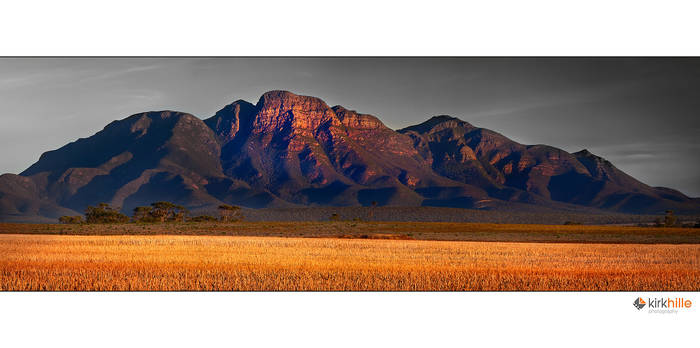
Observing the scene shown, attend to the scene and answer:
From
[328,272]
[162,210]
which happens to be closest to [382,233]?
[328,272]

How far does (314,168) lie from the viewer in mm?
147750

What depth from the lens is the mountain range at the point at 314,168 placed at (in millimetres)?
123125

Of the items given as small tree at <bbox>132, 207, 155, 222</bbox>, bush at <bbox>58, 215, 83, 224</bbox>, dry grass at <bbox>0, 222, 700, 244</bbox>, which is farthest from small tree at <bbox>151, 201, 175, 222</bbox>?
dry grass at <bbox>0, 222, 700, 244</bbox>

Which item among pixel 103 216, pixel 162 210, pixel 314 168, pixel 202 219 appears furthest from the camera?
pixel 314 168

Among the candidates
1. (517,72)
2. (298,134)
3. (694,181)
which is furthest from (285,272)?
(298,134)

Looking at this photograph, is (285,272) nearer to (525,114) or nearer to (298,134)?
(525,114)

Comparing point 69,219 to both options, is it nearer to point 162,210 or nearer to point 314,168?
point 162,210

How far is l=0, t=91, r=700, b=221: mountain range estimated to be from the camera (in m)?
123

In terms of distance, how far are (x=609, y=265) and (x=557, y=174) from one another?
159166 millimetres
